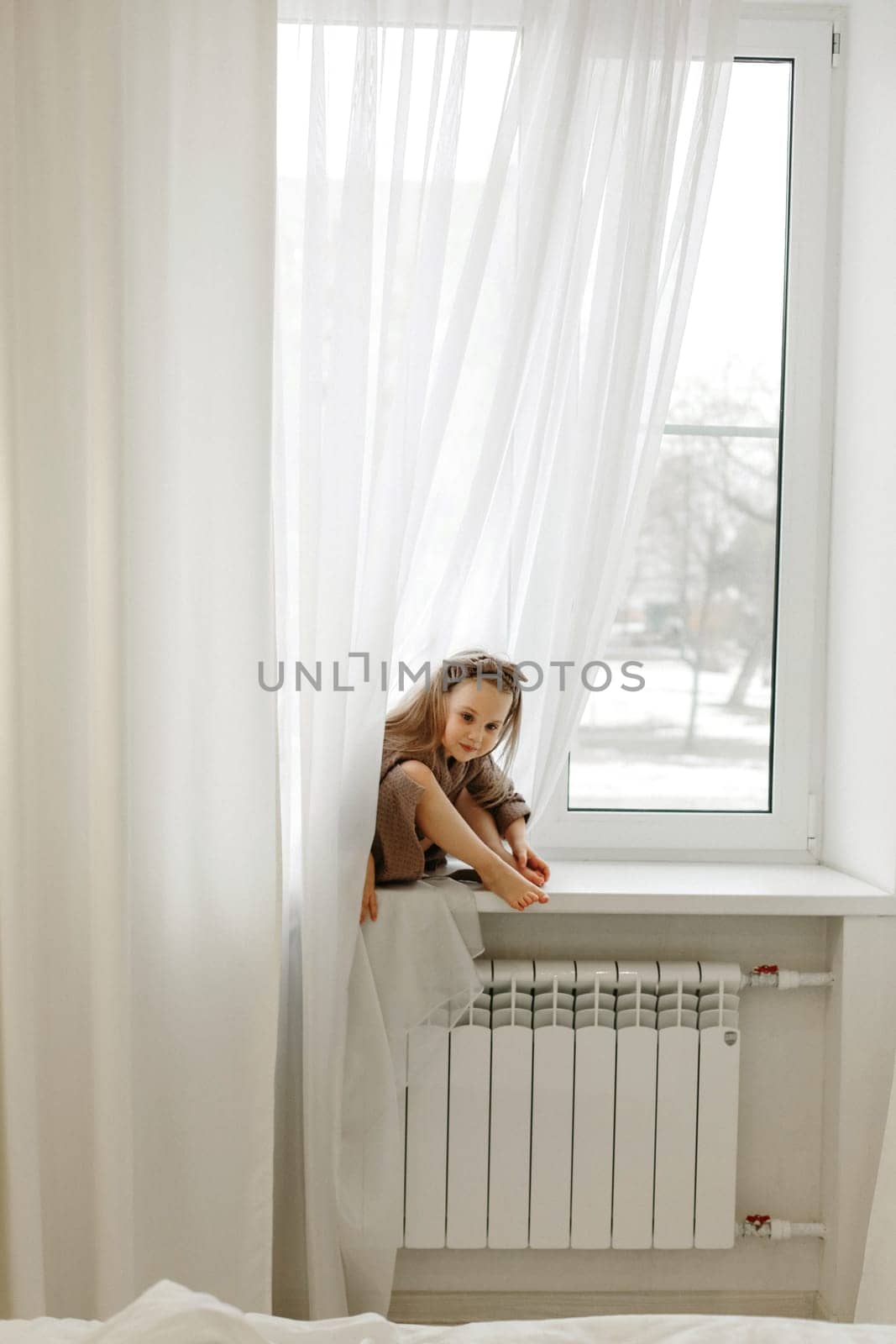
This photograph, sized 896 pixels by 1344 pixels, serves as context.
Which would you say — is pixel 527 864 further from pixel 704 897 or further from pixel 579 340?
pixel 579 340

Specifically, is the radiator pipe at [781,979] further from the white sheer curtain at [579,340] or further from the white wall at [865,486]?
the white sheer curtain at [579,340]

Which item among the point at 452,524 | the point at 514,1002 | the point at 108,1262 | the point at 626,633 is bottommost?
the point at 108,1262

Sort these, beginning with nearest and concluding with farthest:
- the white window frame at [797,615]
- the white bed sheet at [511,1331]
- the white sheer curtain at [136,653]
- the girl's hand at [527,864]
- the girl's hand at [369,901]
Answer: the white bed sheet at [511,1331]
the white sheer curtain at [136,653]
the girl's hand at [369,901]
the girl's hand at [527,864]
the white window frame at [797,615]

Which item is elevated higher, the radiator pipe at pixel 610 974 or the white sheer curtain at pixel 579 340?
the white sheer curtain at pixel 579 340

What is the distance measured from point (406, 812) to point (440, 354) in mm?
753

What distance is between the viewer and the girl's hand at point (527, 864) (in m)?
1.93

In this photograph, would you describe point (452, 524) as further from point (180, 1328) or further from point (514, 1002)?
point (180, 1328)

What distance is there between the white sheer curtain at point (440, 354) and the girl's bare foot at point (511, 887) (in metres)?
0.23

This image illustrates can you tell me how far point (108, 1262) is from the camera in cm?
171

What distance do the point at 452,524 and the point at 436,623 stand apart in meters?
0.17

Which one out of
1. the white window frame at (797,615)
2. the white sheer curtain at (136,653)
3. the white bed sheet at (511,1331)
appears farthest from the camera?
the white window frame at (797,615)

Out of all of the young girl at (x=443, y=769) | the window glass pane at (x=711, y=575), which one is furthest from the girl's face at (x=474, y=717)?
the window glass pane at (x=711, y=575)

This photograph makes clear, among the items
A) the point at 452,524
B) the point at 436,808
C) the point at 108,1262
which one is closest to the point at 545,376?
the point at 452,524

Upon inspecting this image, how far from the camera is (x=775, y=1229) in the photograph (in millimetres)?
1985
